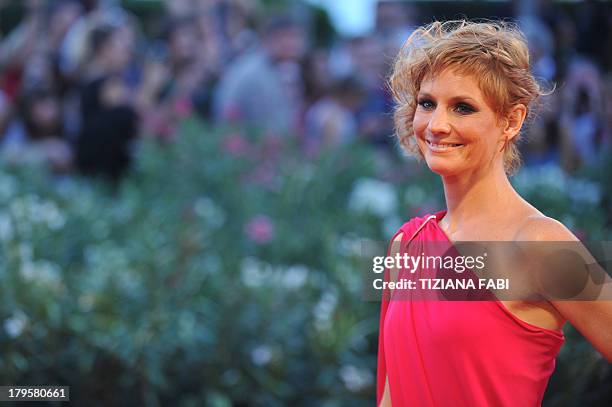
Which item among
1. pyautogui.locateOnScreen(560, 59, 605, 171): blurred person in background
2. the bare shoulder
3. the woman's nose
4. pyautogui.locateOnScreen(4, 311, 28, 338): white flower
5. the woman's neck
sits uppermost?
pyautogui.locateOnScreen(560, 59, 605, 171): blurred person in background

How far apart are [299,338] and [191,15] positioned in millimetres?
5259

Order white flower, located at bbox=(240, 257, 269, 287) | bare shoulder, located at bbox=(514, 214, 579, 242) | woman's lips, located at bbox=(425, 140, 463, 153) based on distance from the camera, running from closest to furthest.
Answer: bare shoulder, located at bbox=(514, 214, 579, 242)
woman's lips, located at bbox=(425, 140, 463, 153)
white flower, located at bbox=(240, 257, 269, 287)

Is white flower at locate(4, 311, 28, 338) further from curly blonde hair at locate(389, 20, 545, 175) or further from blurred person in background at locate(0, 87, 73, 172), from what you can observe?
blurred person in background at locate(0, 87, 73, 172)

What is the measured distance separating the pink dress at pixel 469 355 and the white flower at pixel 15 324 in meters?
2.59

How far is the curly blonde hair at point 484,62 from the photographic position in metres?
2.06

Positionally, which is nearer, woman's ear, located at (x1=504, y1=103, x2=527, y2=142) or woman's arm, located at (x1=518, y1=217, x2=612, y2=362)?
woman's arm, located at (x1=518, y1=217, x2=612, y2=362)

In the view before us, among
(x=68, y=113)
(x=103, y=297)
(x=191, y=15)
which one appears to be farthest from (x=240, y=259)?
(x=191, y=15)

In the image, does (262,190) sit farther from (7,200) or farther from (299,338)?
(299,338)

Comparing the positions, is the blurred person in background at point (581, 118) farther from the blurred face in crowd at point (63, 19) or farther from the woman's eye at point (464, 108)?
the woman's eye at point (464, 108)

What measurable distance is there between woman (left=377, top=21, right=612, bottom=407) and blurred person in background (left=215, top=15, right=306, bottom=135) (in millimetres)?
5338

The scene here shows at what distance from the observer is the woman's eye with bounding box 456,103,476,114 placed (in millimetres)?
2064

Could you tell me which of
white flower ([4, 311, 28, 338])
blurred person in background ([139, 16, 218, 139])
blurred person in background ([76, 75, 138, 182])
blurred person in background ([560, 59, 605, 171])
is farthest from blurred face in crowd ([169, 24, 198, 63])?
white flower ([4, 311, 28, 338])

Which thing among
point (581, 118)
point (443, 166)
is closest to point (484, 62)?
point (443, 166)

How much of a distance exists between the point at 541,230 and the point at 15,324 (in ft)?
9.67
